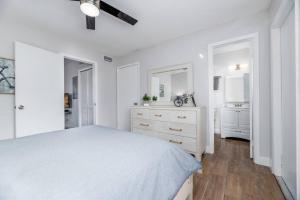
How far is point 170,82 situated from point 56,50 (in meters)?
2.42

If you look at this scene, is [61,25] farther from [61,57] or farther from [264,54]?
[264,54]

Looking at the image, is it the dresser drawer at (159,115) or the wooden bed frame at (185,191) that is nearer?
the wooden bed frame at (185,191)

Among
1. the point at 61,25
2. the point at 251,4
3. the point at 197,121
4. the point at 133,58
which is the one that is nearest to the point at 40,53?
the point at 61,25

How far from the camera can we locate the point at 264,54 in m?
2.13

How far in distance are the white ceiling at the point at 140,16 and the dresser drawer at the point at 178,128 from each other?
1751 millimetres

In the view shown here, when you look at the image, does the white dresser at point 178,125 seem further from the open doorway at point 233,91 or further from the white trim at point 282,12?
the open doorway at point 233,91

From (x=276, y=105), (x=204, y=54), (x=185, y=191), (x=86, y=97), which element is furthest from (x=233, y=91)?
(x=86, y=97)

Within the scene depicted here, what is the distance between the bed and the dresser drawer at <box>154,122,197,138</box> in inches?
40.3

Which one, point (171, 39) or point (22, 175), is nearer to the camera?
point (22, 175)

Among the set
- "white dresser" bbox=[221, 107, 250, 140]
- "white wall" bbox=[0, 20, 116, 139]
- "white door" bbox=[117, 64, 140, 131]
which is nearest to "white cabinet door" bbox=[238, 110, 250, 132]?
"white dresser" bbox=[221, 107, 250, 140]

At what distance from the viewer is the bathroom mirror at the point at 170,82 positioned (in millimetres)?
2859

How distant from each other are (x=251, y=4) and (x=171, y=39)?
1.46 metres

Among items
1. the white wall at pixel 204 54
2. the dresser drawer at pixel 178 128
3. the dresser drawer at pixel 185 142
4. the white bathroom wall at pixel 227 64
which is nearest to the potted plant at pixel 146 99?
the white wall at pixel 204 54

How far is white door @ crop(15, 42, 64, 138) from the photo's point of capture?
2.26 m
